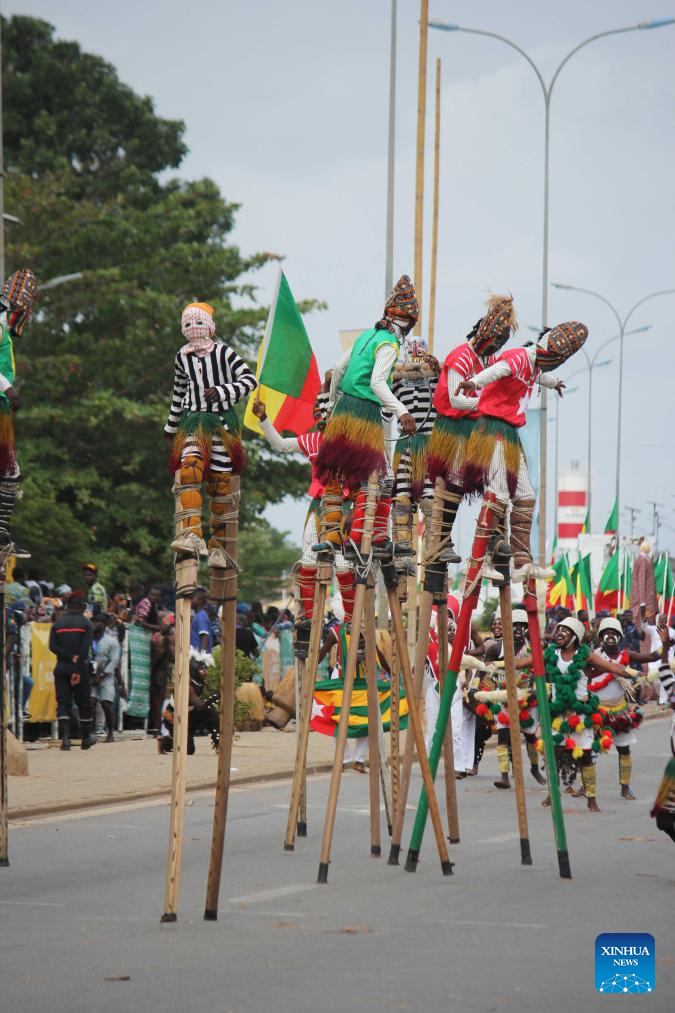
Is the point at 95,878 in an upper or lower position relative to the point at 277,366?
lower

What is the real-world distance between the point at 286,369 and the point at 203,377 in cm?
395

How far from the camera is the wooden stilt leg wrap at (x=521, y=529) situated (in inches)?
453

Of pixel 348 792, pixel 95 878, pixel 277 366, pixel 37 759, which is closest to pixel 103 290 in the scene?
pixel 37 759

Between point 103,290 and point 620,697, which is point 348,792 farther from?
point 103,290

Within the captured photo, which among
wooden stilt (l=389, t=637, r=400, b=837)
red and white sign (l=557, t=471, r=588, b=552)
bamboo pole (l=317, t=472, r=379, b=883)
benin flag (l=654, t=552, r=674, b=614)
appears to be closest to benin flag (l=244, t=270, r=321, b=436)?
wooden stilt (l=389, t=637, r=400, b=837)

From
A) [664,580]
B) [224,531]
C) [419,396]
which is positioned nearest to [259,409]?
[419,396]

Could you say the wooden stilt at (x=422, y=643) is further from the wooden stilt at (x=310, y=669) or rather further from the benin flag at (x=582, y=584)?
the benin flag at (x=582, y=584)

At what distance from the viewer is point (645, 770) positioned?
2175 centimetres

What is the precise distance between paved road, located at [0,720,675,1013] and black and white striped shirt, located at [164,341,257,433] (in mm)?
2817

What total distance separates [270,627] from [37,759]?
11272mm

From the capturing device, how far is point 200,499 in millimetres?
9750

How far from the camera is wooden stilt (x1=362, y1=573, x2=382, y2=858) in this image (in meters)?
11.8

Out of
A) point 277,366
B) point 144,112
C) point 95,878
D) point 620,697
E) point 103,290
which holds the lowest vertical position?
point 95,878

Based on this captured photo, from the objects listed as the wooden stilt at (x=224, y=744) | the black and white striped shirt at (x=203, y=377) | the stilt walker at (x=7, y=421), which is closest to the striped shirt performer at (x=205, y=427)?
the black and white striped shirt at (x=203, y=377)
